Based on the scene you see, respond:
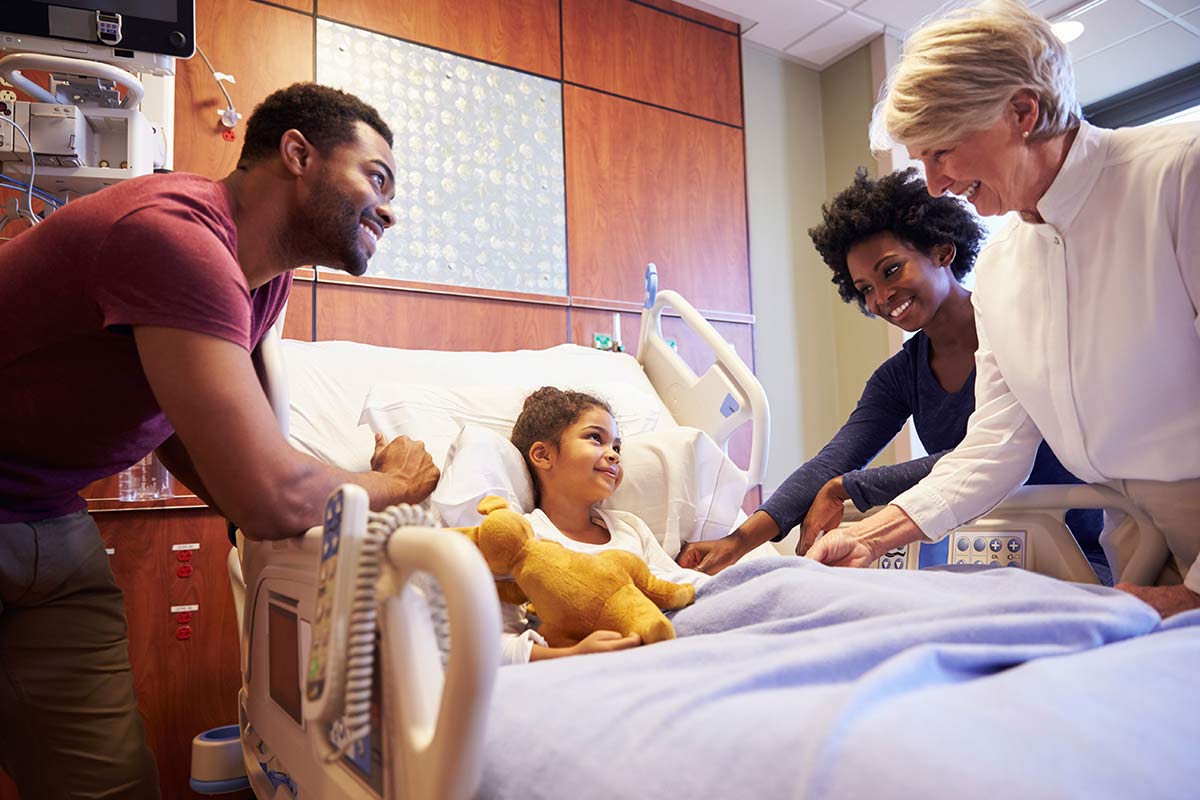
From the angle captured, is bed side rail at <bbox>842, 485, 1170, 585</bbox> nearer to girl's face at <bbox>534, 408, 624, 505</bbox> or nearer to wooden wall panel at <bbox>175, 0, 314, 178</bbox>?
girl's face at <bbox>534, 408, 624, 505</bbox>

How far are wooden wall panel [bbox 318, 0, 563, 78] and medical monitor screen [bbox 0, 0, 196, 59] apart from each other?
1.35 m

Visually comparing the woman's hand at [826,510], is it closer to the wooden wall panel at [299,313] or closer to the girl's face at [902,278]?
the girl's face at [902,278]

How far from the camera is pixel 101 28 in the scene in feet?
5.88

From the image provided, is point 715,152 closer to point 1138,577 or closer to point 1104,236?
point 1104,236

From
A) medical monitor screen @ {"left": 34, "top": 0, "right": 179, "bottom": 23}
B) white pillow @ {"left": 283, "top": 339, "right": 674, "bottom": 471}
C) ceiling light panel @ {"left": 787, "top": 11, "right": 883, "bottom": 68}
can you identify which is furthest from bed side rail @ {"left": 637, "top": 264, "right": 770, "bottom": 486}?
ceiling light panel @ {"left": 787, "top": 11, "right": 883, "bottom": 68}

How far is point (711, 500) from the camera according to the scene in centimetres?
194

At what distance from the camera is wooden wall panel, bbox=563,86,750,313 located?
12.0 ft

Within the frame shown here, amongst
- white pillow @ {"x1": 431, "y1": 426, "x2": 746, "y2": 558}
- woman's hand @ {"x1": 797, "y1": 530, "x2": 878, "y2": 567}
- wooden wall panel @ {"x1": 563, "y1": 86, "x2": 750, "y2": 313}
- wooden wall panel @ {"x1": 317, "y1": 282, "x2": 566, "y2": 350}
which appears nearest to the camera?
woman's hand @ {"x1": 797, "y1": 530, "x2": 878, "y2": 567}

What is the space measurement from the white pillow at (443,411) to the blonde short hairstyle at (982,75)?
3.37 feet

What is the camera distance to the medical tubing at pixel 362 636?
2.44ft

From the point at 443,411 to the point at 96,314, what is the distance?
918 mm

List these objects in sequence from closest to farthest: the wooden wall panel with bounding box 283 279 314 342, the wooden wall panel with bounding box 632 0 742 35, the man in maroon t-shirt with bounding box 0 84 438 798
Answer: the man in maroon t-shirt with bounding box 0 84 438 798
the wooden wall panel with bounding box 283 279 314 342
the wooden wall panel with bounding box 632 0 742 35

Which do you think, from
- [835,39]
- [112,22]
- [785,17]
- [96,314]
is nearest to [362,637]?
[96,314]

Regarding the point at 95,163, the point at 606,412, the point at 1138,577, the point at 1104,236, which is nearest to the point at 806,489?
the point at 606,412
